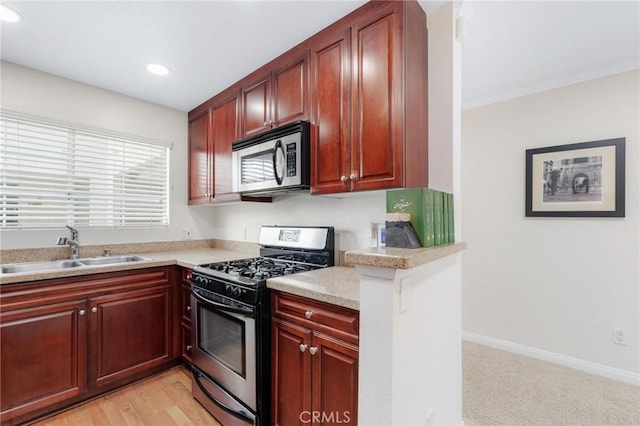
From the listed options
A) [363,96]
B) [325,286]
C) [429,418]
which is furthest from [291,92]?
[429,418]

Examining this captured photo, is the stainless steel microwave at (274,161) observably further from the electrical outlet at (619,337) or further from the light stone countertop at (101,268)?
the electrical outlet at (619,337)

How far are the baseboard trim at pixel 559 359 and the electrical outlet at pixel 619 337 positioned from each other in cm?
21

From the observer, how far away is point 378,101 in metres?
1.57

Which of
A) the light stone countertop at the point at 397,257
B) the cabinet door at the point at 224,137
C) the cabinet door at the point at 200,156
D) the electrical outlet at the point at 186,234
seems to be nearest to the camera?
the light stone countertop at the point at 397,257

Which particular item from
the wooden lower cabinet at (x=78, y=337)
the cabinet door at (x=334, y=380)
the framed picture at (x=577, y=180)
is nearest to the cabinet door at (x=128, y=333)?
the wooden lower cabinet at (x=78, y=337)

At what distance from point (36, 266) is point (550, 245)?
169 inches

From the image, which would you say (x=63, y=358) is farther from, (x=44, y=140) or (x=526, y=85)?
(x=526, y=85)

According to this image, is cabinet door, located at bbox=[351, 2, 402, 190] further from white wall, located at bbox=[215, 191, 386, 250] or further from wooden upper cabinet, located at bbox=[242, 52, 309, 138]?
wooden upper cabinet, located at bbox=[242, 52, 309, 138]

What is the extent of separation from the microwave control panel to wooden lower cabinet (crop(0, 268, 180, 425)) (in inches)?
56.0

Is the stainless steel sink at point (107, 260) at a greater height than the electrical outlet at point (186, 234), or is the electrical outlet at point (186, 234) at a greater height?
the electrical outlet at point (186, 234)

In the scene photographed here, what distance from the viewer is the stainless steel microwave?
1878mm

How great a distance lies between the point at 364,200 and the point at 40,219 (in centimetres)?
257

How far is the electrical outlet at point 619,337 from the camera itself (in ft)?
7.54

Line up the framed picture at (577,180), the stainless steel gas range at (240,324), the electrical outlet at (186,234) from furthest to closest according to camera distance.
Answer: the electrical outlet at (186,234)
the framed picture at (577,180)
the stainless steel gas range at (240,324)
